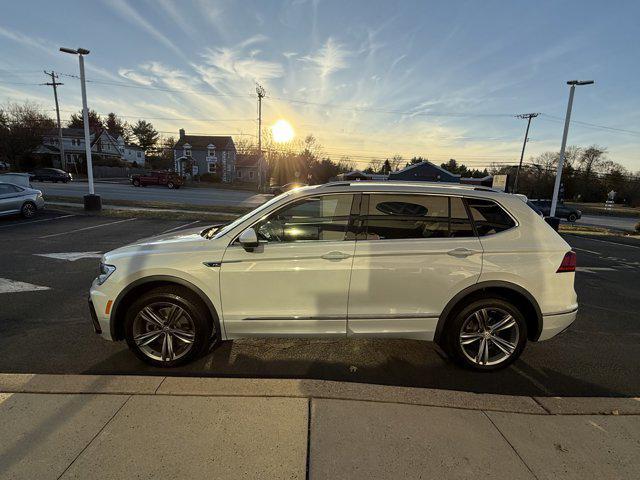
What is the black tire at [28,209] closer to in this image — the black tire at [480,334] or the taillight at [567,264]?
the black tire at [480,334]

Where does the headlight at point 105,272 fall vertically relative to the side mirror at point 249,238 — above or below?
below

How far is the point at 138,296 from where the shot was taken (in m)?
3.14

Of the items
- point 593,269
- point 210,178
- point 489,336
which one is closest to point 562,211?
point 593,269

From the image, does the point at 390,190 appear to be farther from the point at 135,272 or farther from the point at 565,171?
the point at 565,171

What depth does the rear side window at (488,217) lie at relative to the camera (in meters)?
3.12

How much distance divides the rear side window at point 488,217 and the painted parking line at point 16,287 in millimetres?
6218

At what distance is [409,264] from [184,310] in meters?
2.06

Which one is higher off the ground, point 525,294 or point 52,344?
point 525,294

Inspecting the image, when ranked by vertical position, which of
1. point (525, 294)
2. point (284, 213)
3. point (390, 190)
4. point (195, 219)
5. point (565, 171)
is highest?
point (565, 171)

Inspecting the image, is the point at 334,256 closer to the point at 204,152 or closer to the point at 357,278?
the point at 357,278

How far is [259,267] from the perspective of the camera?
2963 mm

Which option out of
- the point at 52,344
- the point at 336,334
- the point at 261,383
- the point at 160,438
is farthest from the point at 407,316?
the point at 52,344

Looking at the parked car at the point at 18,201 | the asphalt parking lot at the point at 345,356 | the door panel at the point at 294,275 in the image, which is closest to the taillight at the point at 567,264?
the asphalt parking lot at the point at 345,356

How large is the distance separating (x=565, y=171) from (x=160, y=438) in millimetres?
88538
